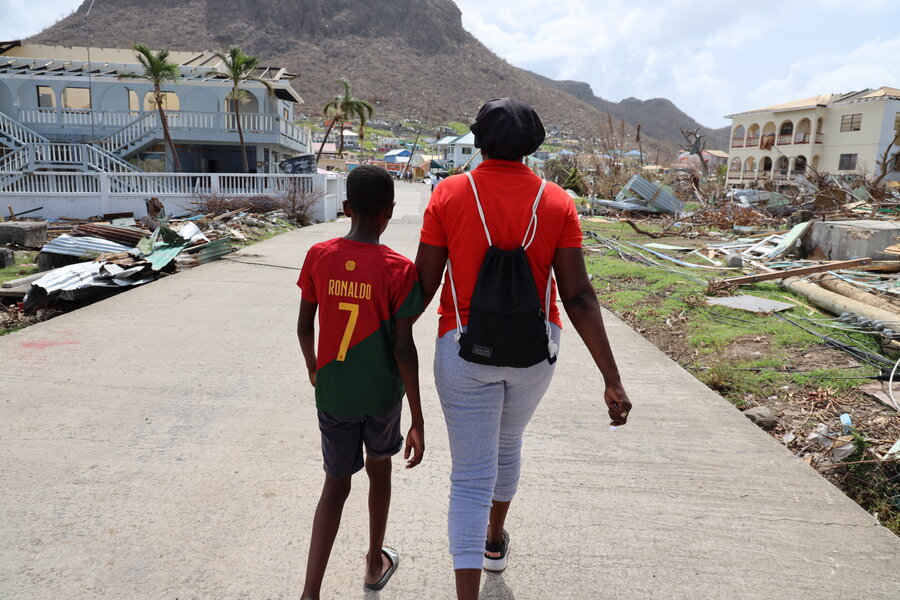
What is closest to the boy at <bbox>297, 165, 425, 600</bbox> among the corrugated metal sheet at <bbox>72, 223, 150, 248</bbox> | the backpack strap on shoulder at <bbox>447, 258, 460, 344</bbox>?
the backpack strap on shoulder at <bbox>447, 258, 460, 344</bbox>

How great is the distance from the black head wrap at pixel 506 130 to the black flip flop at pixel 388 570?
64.1 inches

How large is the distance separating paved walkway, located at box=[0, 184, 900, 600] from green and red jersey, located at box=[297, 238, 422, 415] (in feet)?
2.74

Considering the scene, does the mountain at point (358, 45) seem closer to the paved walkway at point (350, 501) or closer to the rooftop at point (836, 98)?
the rooftop at point (836, 98)

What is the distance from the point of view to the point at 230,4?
133250mm

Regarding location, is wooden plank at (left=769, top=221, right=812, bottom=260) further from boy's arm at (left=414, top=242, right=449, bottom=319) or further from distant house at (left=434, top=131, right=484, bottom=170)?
distant house at (left=434, top=131, right=484, bottom=170)

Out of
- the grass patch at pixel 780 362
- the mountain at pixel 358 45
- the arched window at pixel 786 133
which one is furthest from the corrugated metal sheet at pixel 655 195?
the mountain at pixel 358 45

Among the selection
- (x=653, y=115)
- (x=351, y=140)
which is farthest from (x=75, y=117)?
(x=653, y=115)

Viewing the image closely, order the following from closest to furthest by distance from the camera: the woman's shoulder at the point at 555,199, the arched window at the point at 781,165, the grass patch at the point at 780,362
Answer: the woman's shoulder at the point at 555,199, the grass patch at the point at 780,362, the arched window at the point at 781,165

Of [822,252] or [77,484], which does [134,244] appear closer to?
[77,484]

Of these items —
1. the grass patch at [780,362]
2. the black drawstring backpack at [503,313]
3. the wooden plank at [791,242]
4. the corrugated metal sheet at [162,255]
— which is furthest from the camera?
the wooden plank at [791,242]

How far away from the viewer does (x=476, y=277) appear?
2.04 metres

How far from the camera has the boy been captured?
212 centimetres

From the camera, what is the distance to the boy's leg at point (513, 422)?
213cm

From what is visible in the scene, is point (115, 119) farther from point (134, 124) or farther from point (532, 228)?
point (532, 228)
